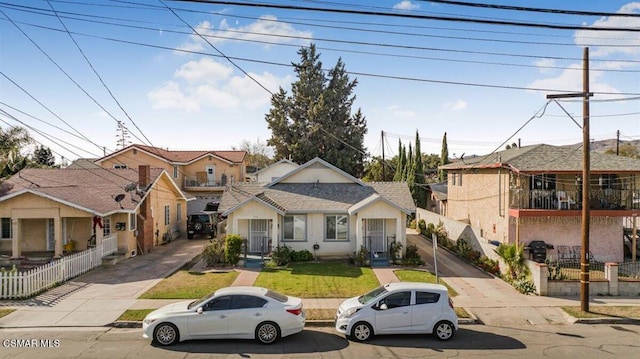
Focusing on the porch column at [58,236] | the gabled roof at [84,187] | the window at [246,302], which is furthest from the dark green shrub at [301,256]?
the porch column at [58,236]

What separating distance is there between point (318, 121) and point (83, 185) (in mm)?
30876

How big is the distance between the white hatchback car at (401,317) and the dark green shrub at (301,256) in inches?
433

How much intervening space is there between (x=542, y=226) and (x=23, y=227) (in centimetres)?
2946

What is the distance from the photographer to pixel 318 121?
53.4 meters

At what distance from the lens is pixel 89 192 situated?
84.1 ft

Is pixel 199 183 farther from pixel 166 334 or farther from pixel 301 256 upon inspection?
pixel 166 334

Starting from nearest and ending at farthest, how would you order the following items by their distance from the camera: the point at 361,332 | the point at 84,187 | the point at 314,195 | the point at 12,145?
the point at 361,332, the point at 84,187, the point at 314,195, the point at 12,145

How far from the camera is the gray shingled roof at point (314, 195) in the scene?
82.8 ft

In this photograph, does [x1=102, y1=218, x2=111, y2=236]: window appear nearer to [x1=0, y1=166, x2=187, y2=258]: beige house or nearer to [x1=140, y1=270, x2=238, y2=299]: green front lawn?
[x1=0, y1=166, x2=187, y2=258]: beige house

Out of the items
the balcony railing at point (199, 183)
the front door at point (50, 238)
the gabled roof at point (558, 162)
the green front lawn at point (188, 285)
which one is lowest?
the green front lawn at point (188, 285)

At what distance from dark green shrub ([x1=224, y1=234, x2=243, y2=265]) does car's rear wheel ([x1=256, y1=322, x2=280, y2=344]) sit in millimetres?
10678

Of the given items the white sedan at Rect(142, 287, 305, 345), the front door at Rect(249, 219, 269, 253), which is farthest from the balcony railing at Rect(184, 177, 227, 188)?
the white sedan at Rect(142, 287, 305, 345)

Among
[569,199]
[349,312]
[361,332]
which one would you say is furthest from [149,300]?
[569,199]

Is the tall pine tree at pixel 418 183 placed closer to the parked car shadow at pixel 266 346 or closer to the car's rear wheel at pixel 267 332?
the parked car shadow at pixel 266 346
